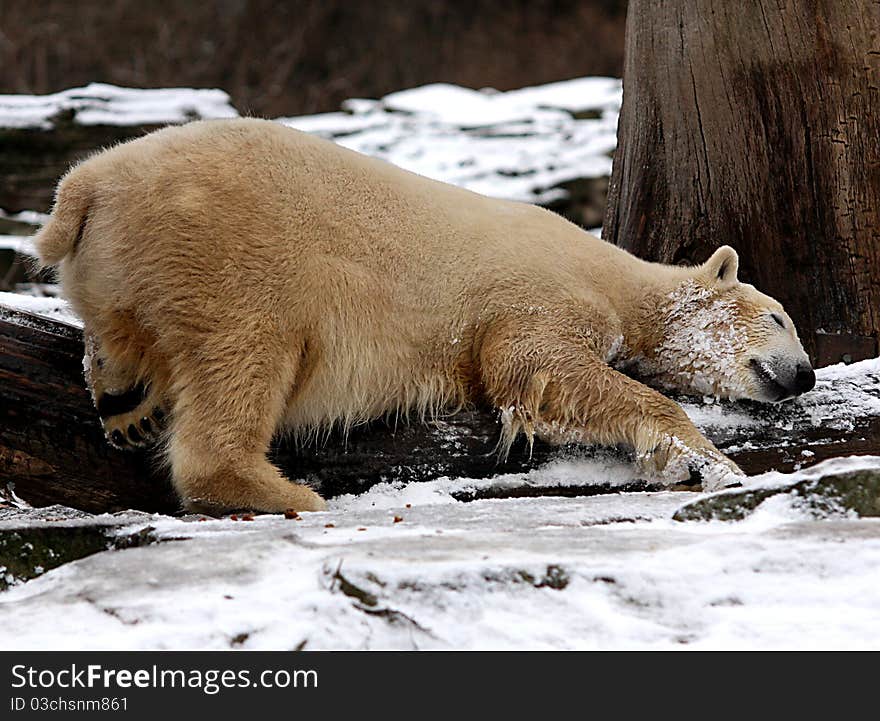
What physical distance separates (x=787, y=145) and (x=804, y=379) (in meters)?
1.27

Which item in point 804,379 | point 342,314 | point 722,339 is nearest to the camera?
point 342,314

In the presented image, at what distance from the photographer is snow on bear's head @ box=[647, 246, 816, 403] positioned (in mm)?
4188

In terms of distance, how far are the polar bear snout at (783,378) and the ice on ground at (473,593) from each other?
1.53 meters

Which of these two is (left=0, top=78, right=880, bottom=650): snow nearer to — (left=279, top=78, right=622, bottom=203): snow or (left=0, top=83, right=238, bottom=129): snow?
(left=0, top=83, right=238, bottom=129): snow

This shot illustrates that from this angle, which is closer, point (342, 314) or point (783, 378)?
point (342, 314)

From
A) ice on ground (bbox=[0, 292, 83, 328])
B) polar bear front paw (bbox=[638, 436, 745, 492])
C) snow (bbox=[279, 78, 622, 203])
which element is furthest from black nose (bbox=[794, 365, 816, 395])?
snow (bbox=[279, 78, 622, 203])

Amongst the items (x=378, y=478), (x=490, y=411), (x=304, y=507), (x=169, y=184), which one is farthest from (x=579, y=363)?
(x=169, y=184)

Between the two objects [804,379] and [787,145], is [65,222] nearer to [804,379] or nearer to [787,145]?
[804,379]

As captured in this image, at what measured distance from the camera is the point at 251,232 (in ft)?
12.3

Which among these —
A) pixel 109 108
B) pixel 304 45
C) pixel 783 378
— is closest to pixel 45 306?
pixel 783 378

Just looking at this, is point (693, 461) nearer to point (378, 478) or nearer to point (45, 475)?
point (378, 478)

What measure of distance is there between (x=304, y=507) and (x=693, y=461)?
1338 millimetres

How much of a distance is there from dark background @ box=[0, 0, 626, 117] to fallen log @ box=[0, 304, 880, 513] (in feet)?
33.8

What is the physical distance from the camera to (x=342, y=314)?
389 centimetres
